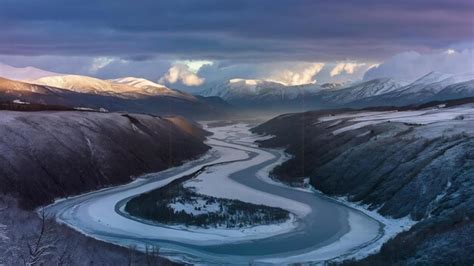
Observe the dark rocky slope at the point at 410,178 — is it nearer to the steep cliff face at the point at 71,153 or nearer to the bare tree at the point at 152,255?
the bare tree at the point at 152,255

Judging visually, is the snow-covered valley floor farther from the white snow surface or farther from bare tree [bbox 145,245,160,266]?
the white snow surface

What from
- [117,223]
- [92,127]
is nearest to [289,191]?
[117,223]

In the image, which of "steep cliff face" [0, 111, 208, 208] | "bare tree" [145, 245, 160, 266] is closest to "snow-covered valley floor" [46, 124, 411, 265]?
"bare tree" [145, 245, 160, 266]

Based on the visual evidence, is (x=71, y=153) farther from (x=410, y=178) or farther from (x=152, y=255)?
(x=152, y=255)

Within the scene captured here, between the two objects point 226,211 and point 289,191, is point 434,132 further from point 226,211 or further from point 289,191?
point 226,211

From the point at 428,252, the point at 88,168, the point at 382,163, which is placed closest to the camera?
the point at 428,252

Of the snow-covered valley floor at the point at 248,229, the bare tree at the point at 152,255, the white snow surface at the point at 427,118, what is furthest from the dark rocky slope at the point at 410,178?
the bare tree at the point at 152,255

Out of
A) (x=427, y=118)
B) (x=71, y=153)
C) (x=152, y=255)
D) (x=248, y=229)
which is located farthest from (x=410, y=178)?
(x=427, y=118)
